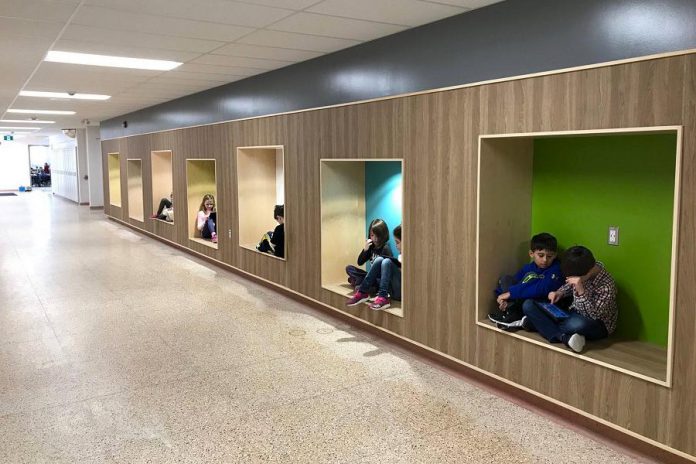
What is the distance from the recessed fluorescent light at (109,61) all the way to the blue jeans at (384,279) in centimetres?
335

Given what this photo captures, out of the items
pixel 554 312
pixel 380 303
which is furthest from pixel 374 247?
pixel 554 312

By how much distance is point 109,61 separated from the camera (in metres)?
6.41

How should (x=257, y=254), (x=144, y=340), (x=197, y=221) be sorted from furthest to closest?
(x=197, y=221), (x=257, y=254), (x=144, y=340)

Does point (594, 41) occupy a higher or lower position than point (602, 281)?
higher

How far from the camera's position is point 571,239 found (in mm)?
4203

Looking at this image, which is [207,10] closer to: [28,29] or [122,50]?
[28,29]

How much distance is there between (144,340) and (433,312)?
2667 mm

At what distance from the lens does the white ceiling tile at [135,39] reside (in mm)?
4918

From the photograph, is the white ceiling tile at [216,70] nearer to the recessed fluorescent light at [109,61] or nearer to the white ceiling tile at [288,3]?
the recessed fluorescent light at [109,61]

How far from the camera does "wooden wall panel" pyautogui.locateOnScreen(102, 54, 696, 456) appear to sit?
2938mm

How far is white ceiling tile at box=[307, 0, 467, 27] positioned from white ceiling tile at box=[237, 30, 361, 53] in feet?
2.70

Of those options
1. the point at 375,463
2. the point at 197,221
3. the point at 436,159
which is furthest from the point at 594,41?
the point at 197,221

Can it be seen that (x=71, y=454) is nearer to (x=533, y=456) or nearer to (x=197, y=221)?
(x=533, y=456)

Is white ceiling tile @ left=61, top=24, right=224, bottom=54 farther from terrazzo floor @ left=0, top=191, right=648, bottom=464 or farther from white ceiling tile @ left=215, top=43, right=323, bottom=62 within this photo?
terrazzo floor @ left=0, top=191, right=648, bottom=464
